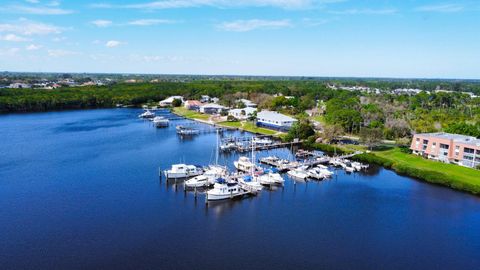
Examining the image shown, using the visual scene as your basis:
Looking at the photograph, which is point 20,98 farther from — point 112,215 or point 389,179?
point 389,179

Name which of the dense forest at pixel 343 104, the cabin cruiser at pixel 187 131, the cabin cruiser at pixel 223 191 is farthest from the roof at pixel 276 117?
the cabin cruiser at pixel 223 191

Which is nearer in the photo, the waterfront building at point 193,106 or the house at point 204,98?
the waterfront building at point 193,106

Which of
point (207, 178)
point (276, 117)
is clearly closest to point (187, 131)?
point (276, 117)

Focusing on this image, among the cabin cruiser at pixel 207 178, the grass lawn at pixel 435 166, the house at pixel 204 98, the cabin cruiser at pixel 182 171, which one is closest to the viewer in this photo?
the cabin cruiser at pixel 207 178

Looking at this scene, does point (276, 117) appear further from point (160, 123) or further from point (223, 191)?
point (223, 191)

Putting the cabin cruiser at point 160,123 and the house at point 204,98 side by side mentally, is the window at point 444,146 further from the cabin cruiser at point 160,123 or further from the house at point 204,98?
the house at point 204,98

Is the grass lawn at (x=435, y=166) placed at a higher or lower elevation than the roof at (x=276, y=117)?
lower
